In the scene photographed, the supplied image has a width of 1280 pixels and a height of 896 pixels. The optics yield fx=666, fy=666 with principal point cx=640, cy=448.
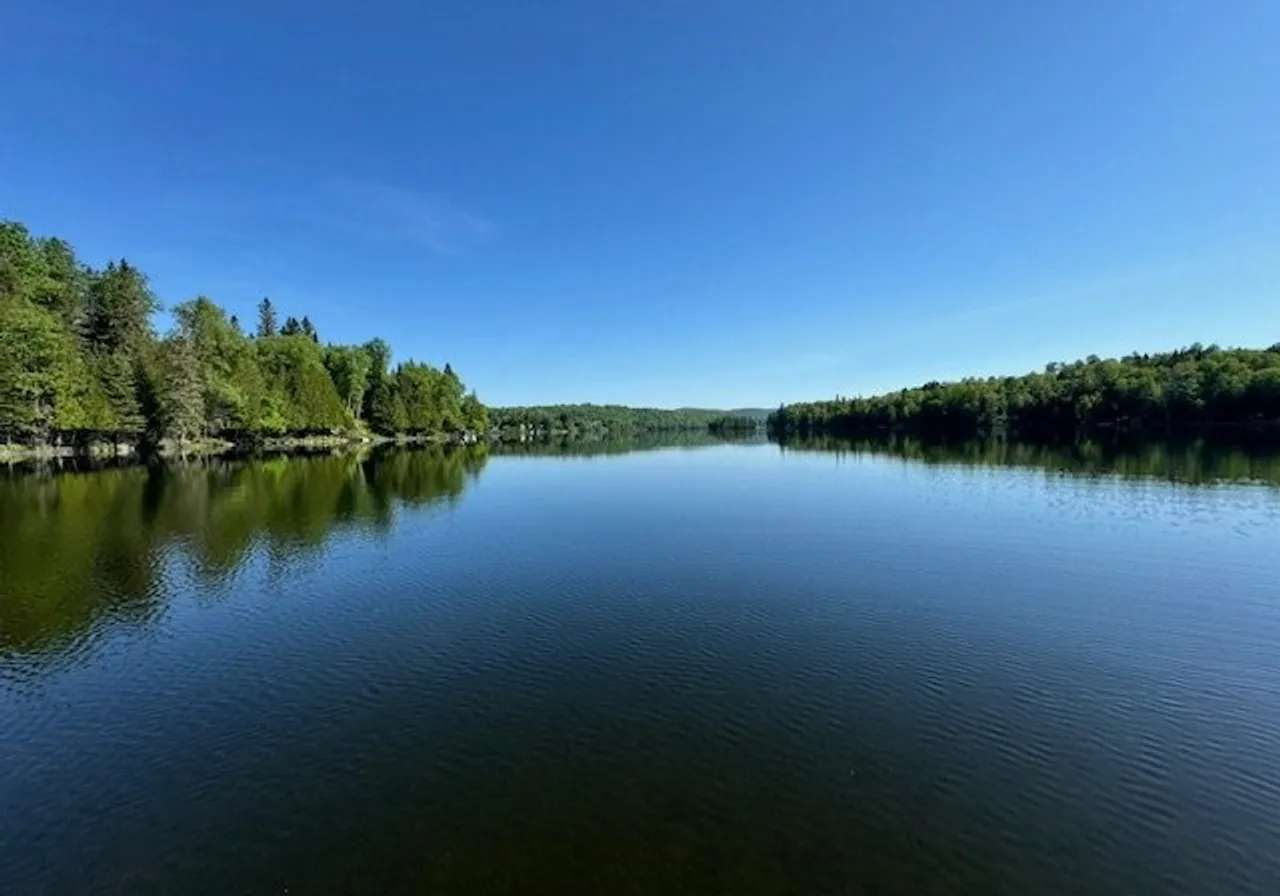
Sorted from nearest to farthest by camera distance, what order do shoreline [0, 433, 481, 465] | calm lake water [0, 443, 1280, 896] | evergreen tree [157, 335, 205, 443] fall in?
calm lake water [0, 443, 1280, 896] < shoreline [0, 433, 481, 465] < evergreen tree [157, 335, 205, 443]

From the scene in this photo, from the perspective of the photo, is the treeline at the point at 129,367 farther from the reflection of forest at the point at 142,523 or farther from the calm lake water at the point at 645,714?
the calm lake water at the point at 645,714

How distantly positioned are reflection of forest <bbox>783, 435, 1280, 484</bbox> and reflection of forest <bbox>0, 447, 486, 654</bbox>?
6212cm

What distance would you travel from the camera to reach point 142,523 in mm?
40594

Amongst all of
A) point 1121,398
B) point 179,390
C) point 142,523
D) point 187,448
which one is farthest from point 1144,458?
point 187,448

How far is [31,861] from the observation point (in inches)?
423

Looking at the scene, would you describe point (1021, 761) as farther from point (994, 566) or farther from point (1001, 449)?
point (1001, 449)

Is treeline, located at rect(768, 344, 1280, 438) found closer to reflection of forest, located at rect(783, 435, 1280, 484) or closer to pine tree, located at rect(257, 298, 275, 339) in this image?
reflection of forest, located at rect(783, 435, 1280, 484)

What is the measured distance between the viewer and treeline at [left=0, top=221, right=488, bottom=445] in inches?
2916

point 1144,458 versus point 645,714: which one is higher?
point 1144,458

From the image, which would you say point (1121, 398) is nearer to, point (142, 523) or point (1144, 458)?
point (1144, 458)

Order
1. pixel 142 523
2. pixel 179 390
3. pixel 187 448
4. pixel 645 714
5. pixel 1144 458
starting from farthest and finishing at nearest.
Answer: pixel 187 448
pixel 179 390
pixel 1144 458
pixel 142 523
pixel 645 714

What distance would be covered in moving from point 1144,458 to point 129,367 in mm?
124488

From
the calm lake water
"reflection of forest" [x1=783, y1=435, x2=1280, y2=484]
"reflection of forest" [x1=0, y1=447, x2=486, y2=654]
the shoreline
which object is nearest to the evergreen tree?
the shoreline

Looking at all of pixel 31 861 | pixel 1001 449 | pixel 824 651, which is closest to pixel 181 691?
pixel 31 861
